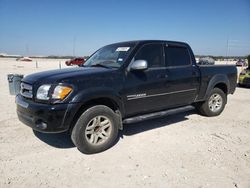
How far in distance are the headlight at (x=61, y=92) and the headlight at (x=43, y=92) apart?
124mm

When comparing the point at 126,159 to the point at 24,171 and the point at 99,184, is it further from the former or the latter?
the point at 24,171

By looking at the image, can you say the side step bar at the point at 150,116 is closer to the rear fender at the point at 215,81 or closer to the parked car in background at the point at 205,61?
Answer: the rear fender at the point at 215,81

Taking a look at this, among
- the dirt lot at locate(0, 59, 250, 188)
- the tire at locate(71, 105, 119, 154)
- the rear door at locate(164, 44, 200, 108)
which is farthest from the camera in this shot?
the rear door at locate(164, 44, 200, 108)

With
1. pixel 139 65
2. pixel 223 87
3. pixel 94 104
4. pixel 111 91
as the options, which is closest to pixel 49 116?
pixel 94 104

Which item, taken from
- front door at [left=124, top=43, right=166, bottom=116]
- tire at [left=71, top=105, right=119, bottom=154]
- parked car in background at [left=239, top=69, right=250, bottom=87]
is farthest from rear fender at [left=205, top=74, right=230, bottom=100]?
parked car in background at [left=239, top=69, right=250, bottom=87]

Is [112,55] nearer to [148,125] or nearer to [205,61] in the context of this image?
[148,125]

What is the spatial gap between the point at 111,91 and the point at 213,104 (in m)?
3.54

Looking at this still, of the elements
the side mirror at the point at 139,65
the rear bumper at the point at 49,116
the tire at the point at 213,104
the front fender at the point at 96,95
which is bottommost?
the tire at the point at 213,104

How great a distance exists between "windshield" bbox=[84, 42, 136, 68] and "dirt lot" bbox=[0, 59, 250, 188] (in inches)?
60.7

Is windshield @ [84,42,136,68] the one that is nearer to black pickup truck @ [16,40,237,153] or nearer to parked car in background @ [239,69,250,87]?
black pickup truck @ [16,40,237,153]

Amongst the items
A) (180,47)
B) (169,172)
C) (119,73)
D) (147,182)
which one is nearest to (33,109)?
(119,73)

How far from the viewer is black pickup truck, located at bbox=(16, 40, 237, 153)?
320cm

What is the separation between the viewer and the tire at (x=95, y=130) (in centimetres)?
337

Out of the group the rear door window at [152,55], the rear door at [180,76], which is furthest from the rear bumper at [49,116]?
the rear door at [180,76]
